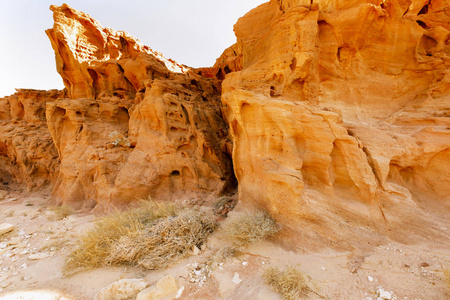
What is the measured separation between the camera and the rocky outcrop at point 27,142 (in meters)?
8.08

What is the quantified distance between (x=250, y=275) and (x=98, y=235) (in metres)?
3.02

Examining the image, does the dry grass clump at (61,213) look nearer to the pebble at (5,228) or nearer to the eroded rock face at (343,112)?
the pebble at (5,228)

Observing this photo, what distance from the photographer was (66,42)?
7.18 metres

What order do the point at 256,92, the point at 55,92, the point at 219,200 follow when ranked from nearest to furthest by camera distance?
the point at 256,92, the point at 219,200, the point at 55,92

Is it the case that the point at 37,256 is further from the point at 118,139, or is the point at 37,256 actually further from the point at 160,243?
the point at 118,139

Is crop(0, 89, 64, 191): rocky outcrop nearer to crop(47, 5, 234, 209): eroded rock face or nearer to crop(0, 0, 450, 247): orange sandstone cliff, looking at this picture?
crop(47, 5, 234, 209): eroded rock face

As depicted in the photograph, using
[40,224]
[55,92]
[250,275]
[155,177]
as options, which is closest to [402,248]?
[250,275]

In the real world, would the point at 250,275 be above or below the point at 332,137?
below

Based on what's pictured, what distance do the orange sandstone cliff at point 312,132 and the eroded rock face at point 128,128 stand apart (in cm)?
5

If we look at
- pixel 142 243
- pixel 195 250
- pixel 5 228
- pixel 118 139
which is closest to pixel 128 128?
pixel 118 139

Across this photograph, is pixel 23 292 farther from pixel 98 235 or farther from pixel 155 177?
pixel 155 177

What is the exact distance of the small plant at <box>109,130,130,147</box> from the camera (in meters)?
6.39

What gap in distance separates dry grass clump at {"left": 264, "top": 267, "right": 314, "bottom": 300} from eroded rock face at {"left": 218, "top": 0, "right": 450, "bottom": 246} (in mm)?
853

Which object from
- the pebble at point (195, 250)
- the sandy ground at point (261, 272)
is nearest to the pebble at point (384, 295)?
the sandy ground at point (261, 272)
